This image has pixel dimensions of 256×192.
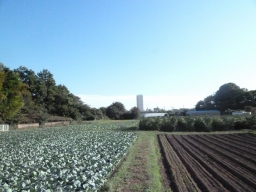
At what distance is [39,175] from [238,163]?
28.0 feet

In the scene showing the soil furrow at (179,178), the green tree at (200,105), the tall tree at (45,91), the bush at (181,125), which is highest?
the tall tree at (45,91)

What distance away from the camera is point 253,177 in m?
8.84

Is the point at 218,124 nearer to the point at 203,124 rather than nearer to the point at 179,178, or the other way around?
the point at 203,124

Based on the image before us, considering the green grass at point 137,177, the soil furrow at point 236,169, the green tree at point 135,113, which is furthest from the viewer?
the green tree at point 135,113

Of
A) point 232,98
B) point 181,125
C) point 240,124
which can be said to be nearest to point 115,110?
point 232,98

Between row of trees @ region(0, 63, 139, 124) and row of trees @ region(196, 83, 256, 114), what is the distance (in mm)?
27633

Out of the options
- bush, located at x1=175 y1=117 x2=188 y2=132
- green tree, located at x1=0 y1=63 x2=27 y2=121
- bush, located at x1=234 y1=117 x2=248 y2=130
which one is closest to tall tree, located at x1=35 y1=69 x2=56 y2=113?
green tree, located at x1=0 y1=63 x2=27 y2=121

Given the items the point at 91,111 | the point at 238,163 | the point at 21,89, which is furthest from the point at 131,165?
the point at 91,111

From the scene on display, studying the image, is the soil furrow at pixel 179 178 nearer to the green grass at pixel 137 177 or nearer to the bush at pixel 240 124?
the green grass at pixel 137 177

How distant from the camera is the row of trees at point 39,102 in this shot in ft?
145

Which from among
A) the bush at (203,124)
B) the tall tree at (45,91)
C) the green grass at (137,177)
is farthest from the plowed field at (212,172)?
the tall tree at (45,91)

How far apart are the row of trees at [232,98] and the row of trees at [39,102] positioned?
27.6 m

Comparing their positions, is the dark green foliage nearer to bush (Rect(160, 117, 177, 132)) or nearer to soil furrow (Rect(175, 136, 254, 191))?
bush (Rect(160, 117, 177, 132))

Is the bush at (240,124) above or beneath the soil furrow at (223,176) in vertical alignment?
above
